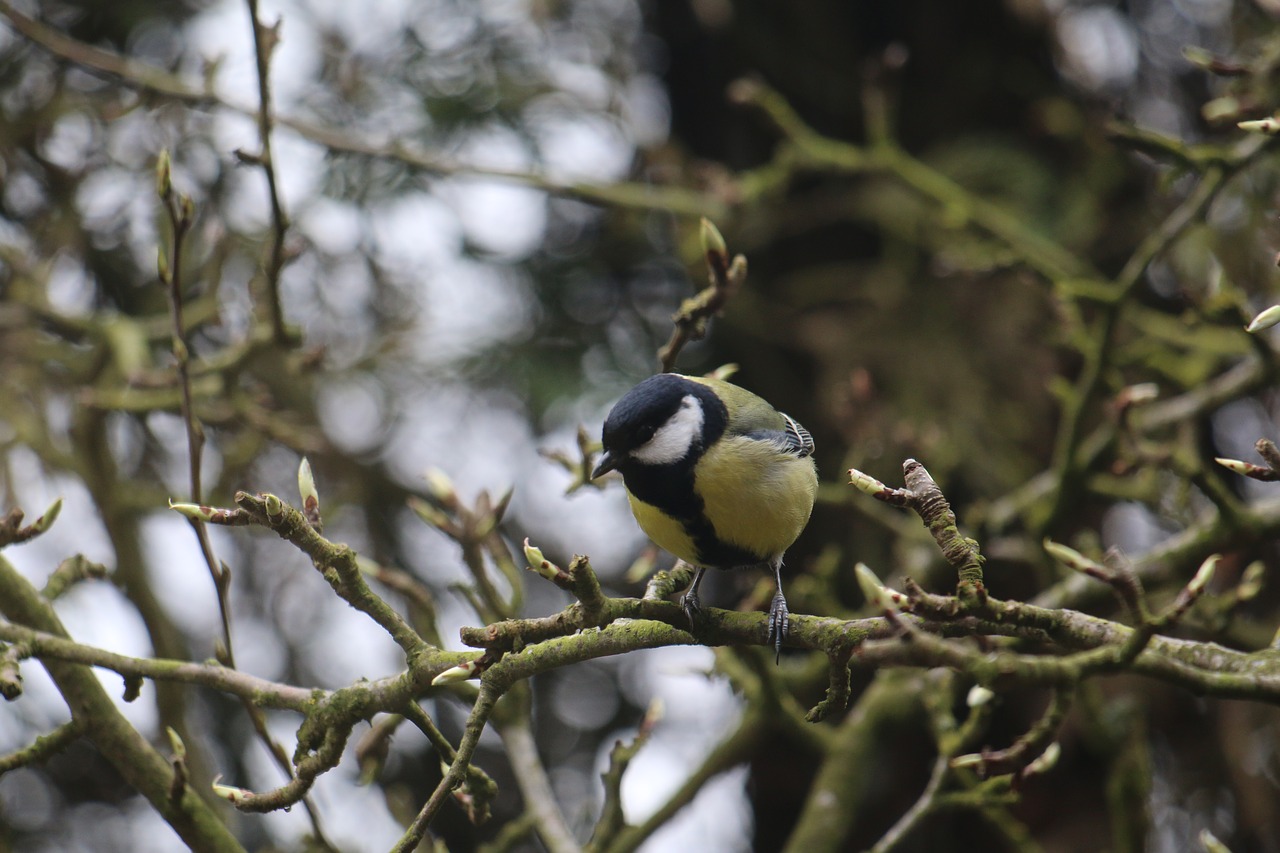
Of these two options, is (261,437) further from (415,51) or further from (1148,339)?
(1148,339)

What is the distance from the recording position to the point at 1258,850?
11.6 feet

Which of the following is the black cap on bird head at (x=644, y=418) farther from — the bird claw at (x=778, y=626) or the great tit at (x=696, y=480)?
the bird claw at (x=778, y=626)

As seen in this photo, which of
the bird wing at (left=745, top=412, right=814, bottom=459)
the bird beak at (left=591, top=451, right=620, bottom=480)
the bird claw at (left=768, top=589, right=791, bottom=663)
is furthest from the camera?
the bird wing at (left=745, top=412, right=814, bottom=459)

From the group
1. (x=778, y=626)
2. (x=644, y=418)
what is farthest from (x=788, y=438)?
(x=778, y=626)

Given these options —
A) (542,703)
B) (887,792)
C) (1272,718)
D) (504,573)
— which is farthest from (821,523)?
(504,573)

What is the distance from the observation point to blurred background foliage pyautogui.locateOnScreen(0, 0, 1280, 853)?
362 cm

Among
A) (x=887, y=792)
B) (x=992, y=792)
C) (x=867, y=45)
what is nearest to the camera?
(x=992, y=792)

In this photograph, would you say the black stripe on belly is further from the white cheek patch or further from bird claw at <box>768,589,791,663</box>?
bird claw at <box>768,589,791,663</box>

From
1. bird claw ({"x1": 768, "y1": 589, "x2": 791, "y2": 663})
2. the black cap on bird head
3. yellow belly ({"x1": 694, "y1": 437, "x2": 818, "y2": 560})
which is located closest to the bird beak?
the black cap on bird head

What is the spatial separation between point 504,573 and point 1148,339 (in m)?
2.13

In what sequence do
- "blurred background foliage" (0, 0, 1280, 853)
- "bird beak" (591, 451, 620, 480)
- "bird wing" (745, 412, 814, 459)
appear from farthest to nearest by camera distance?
"blurred background foliage" (0, 0, 1280, 853) < "bird wing" (745, 412, 814, 459) < "bird beak" (591, 451, 620, 480)

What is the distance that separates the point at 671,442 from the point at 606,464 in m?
0.14

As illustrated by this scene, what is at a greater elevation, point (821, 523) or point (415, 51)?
point (415, 51)

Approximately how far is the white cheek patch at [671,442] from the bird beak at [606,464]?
39mm
